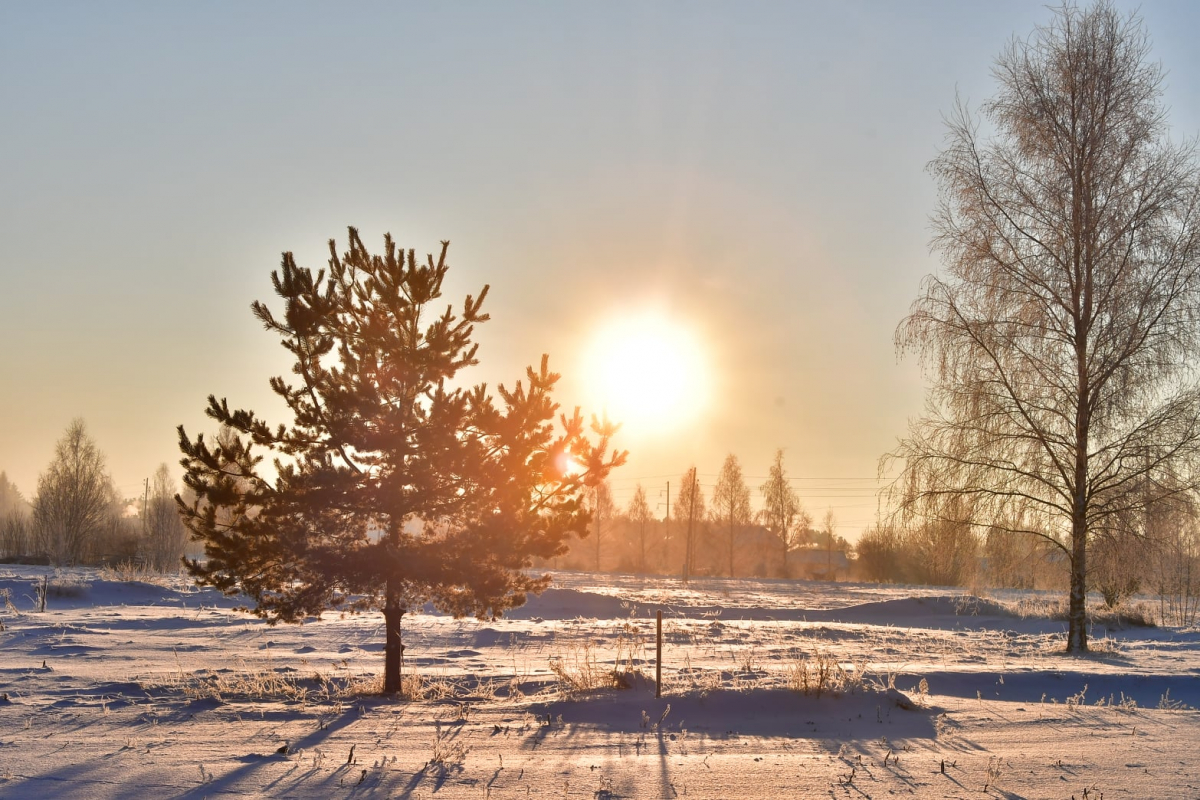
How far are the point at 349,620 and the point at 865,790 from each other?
18.7 m

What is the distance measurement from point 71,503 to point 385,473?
48.1 metres

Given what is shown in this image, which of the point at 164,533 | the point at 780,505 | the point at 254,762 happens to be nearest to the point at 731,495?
the point at 780,505

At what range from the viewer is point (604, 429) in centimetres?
1245

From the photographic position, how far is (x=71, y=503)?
50.3 meters

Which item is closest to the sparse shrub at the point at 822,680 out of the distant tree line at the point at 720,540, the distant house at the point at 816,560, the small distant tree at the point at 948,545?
the small distant tree at the point at 948,545

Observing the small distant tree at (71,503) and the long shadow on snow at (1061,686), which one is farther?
the small distant tree at (71,503)

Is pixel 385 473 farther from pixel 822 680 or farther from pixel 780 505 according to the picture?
pixel 780 505

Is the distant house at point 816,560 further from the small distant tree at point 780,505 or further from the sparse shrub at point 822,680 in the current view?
the sparse shrub at point 822,680

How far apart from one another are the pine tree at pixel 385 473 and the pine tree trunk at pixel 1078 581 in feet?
35.0

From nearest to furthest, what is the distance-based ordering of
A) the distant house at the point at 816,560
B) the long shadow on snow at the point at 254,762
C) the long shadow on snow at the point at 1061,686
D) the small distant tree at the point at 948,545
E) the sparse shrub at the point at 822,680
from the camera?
the long shadow on snow at the point at 254,762, the sparse shrub at the point at 822,680, the long shadow on snow at the point at 1061,686, the small distant tree at the point at 948,545, the distant house at the point at 816,560

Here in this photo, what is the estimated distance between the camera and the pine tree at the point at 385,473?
11305mm

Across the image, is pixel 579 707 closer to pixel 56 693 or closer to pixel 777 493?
pixel 56 693

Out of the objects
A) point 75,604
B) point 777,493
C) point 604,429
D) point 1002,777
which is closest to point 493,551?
point 604,429

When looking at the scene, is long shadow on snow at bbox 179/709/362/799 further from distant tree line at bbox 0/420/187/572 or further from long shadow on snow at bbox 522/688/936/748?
distant tree line at bbox 0/420/187/572
